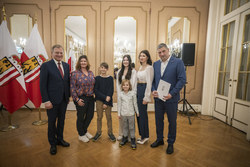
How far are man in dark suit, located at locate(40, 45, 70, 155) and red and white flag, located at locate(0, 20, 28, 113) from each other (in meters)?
1.34

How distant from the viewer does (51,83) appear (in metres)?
1.91

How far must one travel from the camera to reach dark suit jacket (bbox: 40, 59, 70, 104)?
6.07 feet

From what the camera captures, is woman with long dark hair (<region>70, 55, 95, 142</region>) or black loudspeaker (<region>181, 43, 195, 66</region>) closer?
woman with long dark hair (<region>70, 55, 95, 142</region>)

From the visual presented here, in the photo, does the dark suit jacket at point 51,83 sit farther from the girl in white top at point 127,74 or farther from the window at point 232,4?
the window at point 232,4

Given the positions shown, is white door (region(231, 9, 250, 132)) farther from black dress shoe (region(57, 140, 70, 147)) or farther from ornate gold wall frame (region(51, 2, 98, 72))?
ornate gold wall frame (region(51, 2, 98, 72))

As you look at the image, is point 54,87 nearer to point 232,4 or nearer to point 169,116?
point 169,116

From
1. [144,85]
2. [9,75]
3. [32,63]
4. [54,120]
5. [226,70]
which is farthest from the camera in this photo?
[226,70]

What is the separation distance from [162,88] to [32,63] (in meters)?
2.80

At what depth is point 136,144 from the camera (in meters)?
2.27

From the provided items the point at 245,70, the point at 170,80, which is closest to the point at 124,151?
the point at 170,80

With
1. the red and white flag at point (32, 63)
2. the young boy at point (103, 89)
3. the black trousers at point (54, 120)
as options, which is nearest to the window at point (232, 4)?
the young boy at point (103, 89)

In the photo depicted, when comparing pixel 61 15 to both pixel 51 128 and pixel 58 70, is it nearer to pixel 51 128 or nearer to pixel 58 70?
pixel 58 70

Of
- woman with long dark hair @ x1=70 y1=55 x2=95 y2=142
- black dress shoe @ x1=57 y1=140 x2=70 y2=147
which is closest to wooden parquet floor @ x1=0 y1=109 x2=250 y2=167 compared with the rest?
black dress shoe @ x1=57 y1=140 x2=70 y2=147

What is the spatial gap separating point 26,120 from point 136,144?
294 cm
